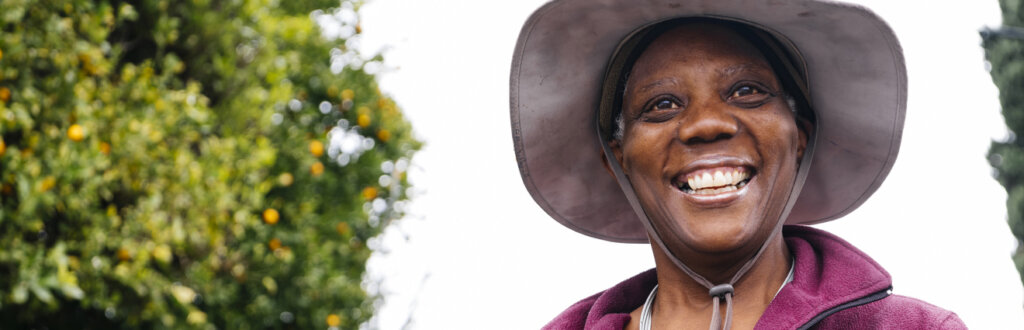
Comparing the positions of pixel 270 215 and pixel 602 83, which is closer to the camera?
pixel 602 83

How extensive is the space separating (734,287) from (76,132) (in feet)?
11.9

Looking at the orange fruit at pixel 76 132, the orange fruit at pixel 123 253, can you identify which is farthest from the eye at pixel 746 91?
the orange fruit at pixel 123 253

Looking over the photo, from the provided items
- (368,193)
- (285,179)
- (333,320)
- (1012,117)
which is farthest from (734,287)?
(1012,117)

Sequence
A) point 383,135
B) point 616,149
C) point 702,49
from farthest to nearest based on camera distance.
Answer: point 383,135 < point 616,149 < point 702,49

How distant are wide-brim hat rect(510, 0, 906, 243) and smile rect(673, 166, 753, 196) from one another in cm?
28

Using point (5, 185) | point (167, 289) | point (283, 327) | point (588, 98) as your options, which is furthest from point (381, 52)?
point (588, 98)

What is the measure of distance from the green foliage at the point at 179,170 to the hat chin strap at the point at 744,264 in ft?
10.5

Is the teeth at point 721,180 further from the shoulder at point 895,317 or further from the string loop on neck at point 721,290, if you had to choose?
the shoulder at point 895,317

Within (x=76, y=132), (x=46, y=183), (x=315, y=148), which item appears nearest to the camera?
(x=46, y=183)

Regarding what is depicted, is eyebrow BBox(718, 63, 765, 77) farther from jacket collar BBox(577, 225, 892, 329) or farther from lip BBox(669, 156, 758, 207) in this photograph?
jacket collar BBox(577, 225, 892, 329)

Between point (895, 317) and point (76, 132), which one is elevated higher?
point (76, 132)

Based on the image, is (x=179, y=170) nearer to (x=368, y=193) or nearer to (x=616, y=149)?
(x=368, y=193)

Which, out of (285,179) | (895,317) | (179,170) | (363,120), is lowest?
(895,317)

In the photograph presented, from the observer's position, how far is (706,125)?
1704mm
